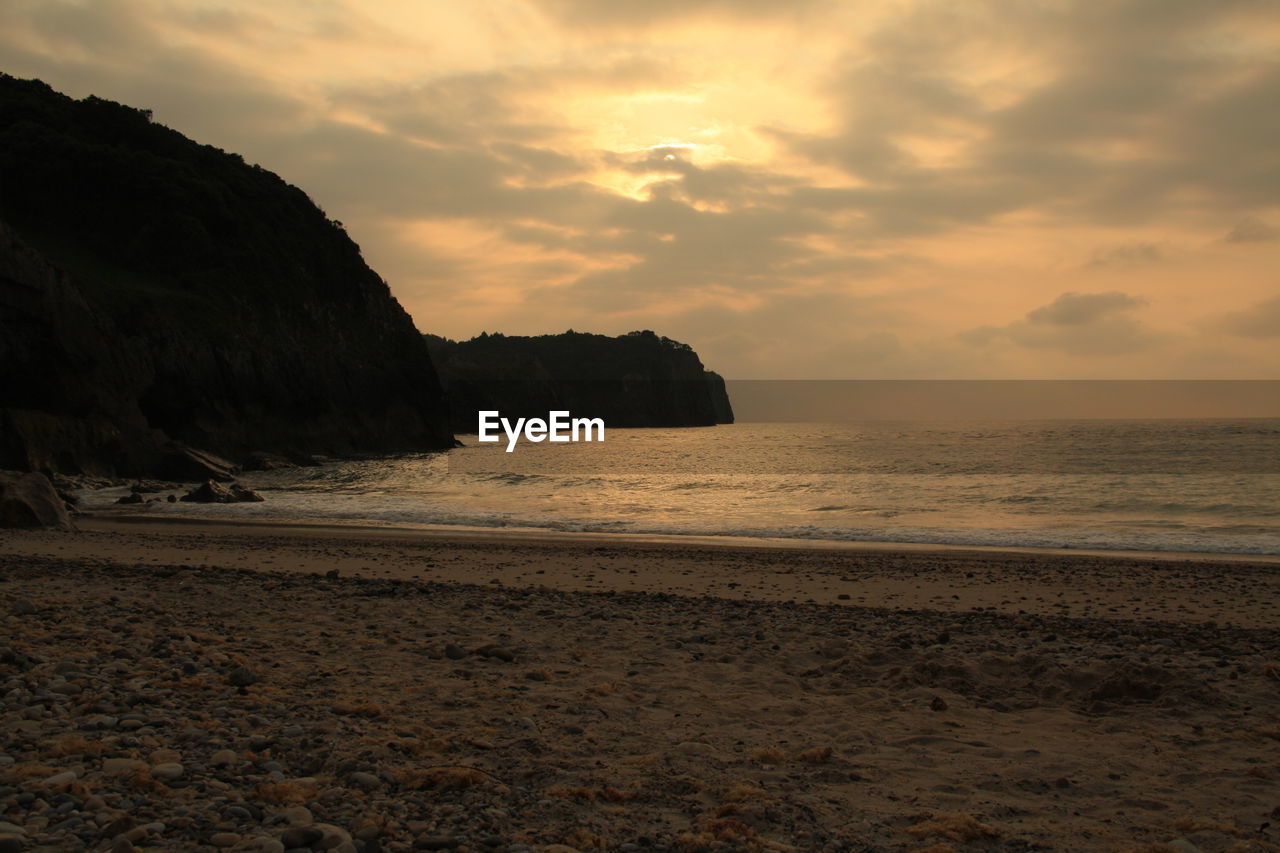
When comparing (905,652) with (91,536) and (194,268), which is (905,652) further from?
(194,268)

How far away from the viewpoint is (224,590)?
9625 mm

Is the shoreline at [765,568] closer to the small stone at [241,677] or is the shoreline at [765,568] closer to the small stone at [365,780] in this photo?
the small stone at [241,677]

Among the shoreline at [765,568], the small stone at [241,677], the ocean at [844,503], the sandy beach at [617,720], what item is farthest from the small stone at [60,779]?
the ocean at [844,503]

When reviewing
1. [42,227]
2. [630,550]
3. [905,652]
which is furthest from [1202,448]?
[42,227]

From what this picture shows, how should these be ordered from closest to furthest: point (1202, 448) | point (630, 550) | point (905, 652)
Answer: point (905, 652) → point (630, 550) → point (1202, 448)

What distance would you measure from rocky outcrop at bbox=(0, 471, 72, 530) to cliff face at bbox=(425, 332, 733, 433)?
364 ft

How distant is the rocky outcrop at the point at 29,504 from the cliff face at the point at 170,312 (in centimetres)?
1482

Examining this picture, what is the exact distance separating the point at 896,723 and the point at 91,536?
16985mm

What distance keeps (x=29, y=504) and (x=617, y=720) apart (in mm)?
17266

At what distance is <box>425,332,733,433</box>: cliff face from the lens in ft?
430

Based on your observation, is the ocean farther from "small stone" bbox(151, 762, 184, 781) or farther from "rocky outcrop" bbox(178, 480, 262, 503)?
"small stone" bbox(151, 762, 184, 781)

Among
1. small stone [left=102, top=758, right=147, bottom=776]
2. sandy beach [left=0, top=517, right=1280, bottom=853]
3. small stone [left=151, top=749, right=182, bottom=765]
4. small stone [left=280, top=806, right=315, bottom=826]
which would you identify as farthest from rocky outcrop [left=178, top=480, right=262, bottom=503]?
small stone [left=280, top=806, right=315, bottom=826]

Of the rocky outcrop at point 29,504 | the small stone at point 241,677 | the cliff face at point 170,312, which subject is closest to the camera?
the small stone at point 241,677

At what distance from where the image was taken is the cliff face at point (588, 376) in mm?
131125
